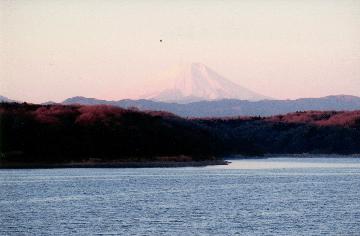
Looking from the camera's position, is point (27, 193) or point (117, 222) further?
point (27, 193)

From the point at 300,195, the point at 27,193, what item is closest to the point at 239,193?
the point at 300,195

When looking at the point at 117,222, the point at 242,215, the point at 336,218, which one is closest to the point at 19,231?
the point at 117,222

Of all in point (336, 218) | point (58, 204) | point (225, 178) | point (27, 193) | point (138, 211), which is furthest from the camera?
point (225, 178)

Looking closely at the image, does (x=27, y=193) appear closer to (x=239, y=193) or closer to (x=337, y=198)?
(x=239, y=193)

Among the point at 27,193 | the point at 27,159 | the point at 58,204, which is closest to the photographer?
the point at 58,204

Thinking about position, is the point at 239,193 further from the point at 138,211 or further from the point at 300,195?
the point at 138,211

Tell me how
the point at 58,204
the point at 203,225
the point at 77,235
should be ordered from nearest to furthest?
1. the point at 77,235
2. the point at 203,225
3. the point at 58,204
